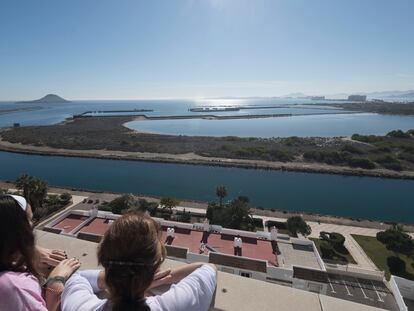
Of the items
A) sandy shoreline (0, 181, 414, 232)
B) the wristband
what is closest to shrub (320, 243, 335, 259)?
sandy shoreline (0, 181, 414, 232)

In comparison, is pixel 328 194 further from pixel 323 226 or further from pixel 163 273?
pixel 163 273

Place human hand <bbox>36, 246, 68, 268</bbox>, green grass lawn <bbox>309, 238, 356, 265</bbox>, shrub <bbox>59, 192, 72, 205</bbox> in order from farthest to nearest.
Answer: shrub <bbox>59, 192, 72, 205</bbox> → green grass lawn <bbox>309, 238, 356, 265</bbox> → human hand <bbox>36, 246, 68, 268</bbox>

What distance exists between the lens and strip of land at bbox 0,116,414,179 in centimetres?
3547

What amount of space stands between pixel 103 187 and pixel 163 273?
28310 millimetres

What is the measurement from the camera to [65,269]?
1.82m

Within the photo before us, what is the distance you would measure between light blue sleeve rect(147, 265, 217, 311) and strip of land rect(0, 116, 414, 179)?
34063 millimetres

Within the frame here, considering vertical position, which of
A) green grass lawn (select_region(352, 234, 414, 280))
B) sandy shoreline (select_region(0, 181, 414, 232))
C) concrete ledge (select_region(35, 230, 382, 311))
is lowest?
sandy shoreline (select_region(0, 181, 414, 232))

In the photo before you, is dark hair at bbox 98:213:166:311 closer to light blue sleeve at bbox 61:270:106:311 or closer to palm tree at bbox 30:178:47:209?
light blue sleeve at bbox 61:270:106:311

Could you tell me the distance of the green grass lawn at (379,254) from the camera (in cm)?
1367

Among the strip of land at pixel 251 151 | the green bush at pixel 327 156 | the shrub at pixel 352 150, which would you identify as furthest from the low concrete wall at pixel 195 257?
the shrub at pixel 352 150

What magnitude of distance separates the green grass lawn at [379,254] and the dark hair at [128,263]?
615 inches

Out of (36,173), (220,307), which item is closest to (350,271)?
(220,307)

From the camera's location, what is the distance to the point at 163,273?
1.76 metres

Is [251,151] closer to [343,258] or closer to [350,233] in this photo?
[350,233]
